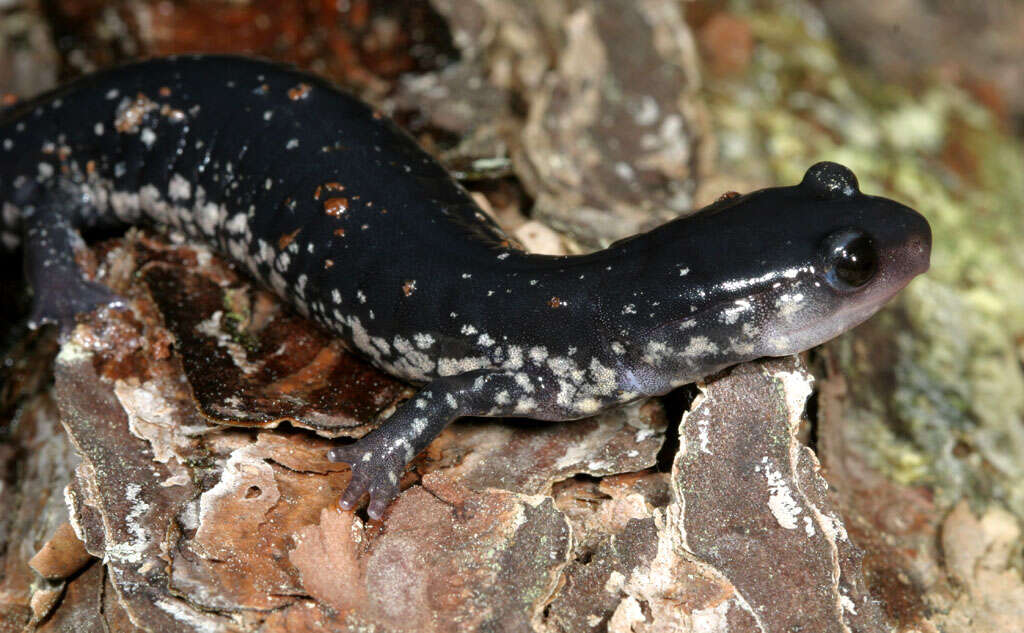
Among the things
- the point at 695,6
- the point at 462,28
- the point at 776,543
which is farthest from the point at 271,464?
the point at 695,6

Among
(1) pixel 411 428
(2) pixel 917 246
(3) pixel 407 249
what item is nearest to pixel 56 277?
(3) pixel 407 249

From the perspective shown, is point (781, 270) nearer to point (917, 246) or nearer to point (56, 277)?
point (917, 246)

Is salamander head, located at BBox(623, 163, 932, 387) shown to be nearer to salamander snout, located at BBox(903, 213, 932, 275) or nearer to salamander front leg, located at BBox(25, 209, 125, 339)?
salamander snout, located at BBox(903, 213, 932, 275)

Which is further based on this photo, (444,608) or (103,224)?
(103,224)

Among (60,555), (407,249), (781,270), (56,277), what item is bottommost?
(60,555)

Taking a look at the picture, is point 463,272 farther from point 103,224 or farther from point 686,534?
point 103,224

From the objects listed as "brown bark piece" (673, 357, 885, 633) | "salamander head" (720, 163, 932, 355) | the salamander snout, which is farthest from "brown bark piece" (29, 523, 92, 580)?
the salamander snout
